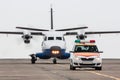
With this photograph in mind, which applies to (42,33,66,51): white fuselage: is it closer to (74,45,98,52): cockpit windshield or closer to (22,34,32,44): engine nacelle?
(22,34,32,44): engine nacelle

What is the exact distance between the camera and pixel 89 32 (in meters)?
57.8

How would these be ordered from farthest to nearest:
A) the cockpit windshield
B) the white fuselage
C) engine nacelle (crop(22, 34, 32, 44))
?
engine nacelle (crop(22, 34, 32, 44)) < the white fuselage < the cockpit windshield

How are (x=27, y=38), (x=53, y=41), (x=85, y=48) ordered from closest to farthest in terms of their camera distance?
(x=85, y=48)
(x=53, y=41)
(x=27, y=38)

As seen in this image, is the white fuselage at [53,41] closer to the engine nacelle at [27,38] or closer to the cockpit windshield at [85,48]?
the engine nacelle at [27,38]

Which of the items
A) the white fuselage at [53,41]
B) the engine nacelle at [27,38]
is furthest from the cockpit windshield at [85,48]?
the engine nacelle at [27,38]

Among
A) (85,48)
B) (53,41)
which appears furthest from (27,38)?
(85,48)

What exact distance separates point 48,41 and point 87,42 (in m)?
13.4

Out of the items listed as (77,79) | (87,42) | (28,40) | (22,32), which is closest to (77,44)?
(87,42)

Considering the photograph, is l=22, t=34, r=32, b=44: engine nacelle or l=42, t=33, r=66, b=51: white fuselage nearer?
l=42, t=33, r=66, b=51: white fuselage

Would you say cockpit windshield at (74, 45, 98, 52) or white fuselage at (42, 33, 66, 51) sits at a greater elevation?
white fuselage at (42, 33, 66, 51)

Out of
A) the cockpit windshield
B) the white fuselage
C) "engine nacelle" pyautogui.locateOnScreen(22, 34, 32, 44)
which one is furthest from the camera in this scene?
"engine nacelle" pyautogui.locateOnScreen(22, 34, 32, 44)

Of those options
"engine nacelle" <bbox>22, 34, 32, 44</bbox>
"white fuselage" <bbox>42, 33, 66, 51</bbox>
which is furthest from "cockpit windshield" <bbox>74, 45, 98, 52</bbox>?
"engine nacelle" <bbox>22, 34, 32, 44</bbox>

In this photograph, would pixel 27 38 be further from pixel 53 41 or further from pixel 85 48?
pixel 85 48

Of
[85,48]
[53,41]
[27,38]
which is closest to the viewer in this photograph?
[85,48]
